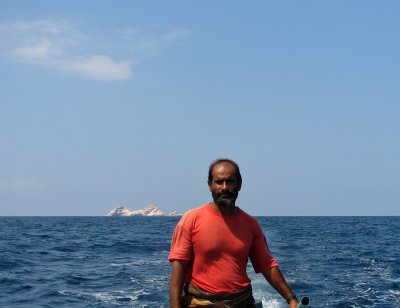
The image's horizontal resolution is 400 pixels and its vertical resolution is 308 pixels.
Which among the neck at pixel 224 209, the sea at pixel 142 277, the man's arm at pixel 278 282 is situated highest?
the neck at pixel 224 209

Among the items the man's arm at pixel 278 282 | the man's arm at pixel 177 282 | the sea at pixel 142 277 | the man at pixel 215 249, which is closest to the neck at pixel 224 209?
the man at pixel 215 249

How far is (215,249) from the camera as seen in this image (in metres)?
4.42

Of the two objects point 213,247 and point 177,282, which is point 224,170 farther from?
point 177,282

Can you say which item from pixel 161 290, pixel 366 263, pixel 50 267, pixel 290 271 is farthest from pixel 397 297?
pixel 50 267

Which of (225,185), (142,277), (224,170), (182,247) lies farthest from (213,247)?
(142,277)

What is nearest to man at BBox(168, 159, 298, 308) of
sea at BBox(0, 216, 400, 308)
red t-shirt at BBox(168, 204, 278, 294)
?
red t-shirt at BBox(168, 204, 278, 294)

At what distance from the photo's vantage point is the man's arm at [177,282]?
4375 millimetres

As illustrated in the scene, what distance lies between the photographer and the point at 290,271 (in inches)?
848

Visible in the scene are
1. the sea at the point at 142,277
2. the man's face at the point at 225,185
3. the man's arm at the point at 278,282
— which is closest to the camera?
the man's face at the point at 225,185

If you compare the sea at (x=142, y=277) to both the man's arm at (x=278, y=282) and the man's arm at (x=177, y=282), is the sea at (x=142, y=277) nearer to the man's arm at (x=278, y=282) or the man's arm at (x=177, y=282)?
the man's arm at (x=278, y=282)

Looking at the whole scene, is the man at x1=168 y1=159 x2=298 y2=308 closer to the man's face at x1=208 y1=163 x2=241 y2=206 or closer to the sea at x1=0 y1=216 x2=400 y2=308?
the man's face at x1=208 y1=163 x2=241 y2=206

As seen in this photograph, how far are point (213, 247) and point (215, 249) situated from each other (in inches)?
1.0

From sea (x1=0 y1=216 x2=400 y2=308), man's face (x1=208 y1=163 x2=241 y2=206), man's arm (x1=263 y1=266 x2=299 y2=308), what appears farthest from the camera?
sea (x1=0 y1=216 x2=400 y2=308)

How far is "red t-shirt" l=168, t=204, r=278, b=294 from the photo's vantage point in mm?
4395
